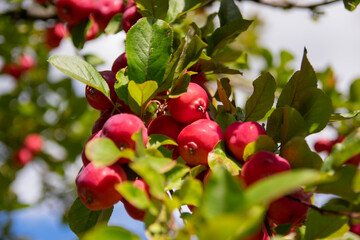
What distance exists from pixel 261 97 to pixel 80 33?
807 mm

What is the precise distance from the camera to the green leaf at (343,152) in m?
0.60

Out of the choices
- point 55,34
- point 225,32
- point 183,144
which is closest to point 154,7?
point 225,32

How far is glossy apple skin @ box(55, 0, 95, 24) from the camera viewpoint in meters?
1.42

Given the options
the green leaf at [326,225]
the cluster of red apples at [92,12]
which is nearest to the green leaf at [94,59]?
the cluster of red apples at [92,12]

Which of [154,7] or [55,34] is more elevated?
[154,7]

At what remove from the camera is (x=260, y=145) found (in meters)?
0.73

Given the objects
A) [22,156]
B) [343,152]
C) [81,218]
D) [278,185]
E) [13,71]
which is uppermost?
[278,185]

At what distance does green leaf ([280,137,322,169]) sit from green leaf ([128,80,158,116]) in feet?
0.97

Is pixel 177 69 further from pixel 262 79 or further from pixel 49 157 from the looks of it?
pixel 49 157

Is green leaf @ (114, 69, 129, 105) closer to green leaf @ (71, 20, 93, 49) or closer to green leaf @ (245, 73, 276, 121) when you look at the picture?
green leaf @ (245, 73, 276, 121)

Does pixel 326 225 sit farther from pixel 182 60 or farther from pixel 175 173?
pixel 182 60

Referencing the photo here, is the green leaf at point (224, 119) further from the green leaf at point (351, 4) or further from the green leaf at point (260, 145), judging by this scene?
the green leaf at point (351, 4)

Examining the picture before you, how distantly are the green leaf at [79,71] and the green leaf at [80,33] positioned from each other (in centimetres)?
57

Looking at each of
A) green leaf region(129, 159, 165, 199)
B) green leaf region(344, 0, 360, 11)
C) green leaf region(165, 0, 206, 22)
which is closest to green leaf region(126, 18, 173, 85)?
green leaf region(165, 0, 206, 22)
